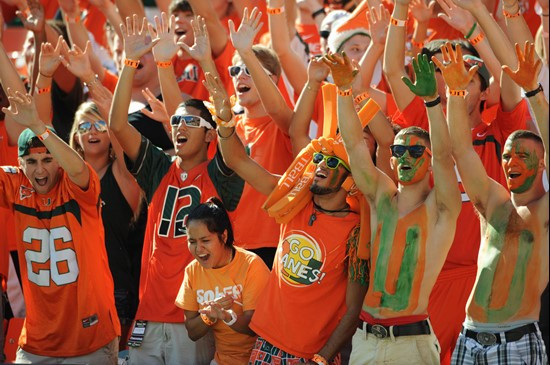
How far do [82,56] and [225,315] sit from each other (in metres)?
2.18

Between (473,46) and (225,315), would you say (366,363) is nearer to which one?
(225,315)

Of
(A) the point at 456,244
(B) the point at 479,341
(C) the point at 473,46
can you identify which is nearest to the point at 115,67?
(C) the point at 473,46

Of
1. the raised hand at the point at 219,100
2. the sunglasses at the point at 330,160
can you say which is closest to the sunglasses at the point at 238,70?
the raised hand at the point at 219,100

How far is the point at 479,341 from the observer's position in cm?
477

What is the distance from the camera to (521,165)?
4855 mm

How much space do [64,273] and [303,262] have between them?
1539mm

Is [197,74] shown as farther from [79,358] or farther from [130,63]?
[79,358]

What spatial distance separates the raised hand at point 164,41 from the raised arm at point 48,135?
0.94m

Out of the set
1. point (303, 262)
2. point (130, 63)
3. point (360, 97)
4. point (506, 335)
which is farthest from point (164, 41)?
point (506, 335)

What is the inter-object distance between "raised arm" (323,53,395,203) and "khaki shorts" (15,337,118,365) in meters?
1.94

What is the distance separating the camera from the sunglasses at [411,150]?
16.6ft

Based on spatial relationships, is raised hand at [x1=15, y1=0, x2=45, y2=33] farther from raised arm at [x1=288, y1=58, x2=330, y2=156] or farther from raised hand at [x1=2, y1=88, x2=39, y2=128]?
raised arm at [x1=288, y1=58, x2=330, y2=156]

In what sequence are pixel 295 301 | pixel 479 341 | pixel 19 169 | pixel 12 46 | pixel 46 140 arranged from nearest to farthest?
pixel 479 341 < pixel 295 301 < pixel 46 140 < pixel 19 169 < pixel 12 46

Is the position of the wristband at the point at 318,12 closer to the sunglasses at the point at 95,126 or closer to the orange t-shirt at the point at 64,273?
the sunglasses at the point at 95,126
